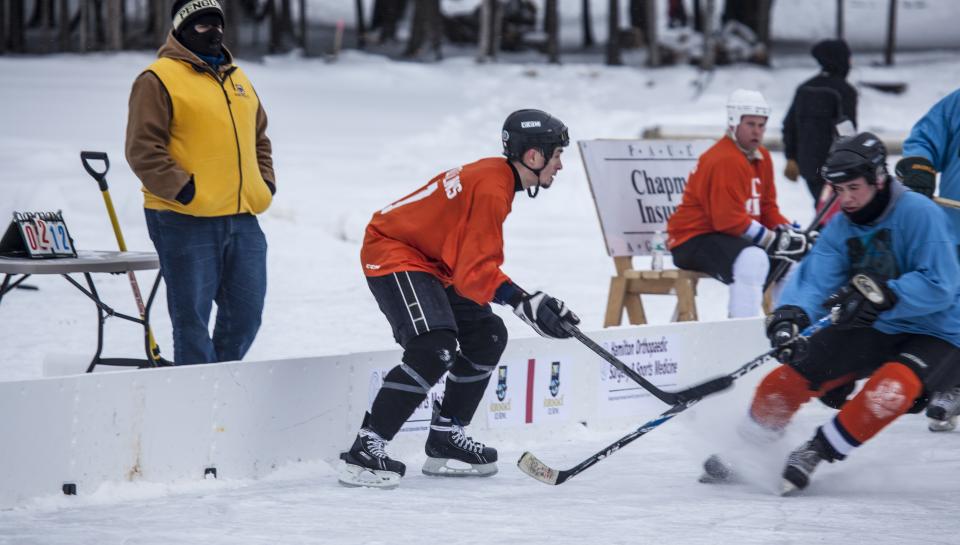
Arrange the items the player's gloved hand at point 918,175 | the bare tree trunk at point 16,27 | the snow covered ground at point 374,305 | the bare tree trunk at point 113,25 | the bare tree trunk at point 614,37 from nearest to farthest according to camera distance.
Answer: the snow covered ground at point 374,305 < the player's gloved hand at point 918,175 < the bare tree trunk at point 113,25 < the bare tree trunk at point 614,37 < the bare tree trunk at point 16,27

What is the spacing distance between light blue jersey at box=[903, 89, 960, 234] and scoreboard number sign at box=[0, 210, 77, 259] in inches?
135

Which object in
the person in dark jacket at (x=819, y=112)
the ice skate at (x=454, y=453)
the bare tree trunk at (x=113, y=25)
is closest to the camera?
the ice skate at (x=454, y=453)

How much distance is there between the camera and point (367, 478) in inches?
178

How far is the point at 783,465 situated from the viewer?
15.2 ft

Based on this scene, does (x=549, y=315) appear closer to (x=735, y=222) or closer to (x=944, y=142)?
(x=944, y=142)

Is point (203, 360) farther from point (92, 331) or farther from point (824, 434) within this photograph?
point (92, 331)

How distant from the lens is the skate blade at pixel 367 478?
14.8 feet

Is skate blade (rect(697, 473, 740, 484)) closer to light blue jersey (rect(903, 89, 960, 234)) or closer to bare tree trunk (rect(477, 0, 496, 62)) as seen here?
light blue jersey (rect(903, 89, 960, 234))

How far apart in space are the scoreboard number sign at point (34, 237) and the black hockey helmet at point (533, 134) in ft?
6.08

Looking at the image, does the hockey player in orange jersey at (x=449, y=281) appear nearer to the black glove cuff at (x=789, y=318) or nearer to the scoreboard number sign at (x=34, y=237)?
the black glove cuff at (x=789, y=318)

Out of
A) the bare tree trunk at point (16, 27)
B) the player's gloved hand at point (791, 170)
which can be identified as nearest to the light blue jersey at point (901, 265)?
the player's gloved hand at point (791, 170)

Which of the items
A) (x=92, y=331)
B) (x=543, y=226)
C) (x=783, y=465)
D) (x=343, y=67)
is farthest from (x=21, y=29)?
(x=783, y=465)

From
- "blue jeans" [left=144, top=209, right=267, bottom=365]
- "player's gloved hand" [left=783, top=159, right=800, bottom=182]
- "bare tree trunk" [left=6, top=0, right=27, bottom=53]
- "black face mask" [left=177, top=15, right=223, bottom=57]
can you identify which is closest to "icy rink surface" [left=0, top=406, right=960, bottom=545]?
"blue jeans" [left=144, top=209, right=267, bottom=365]

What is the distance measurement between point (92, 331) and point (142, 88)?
2925 mm
